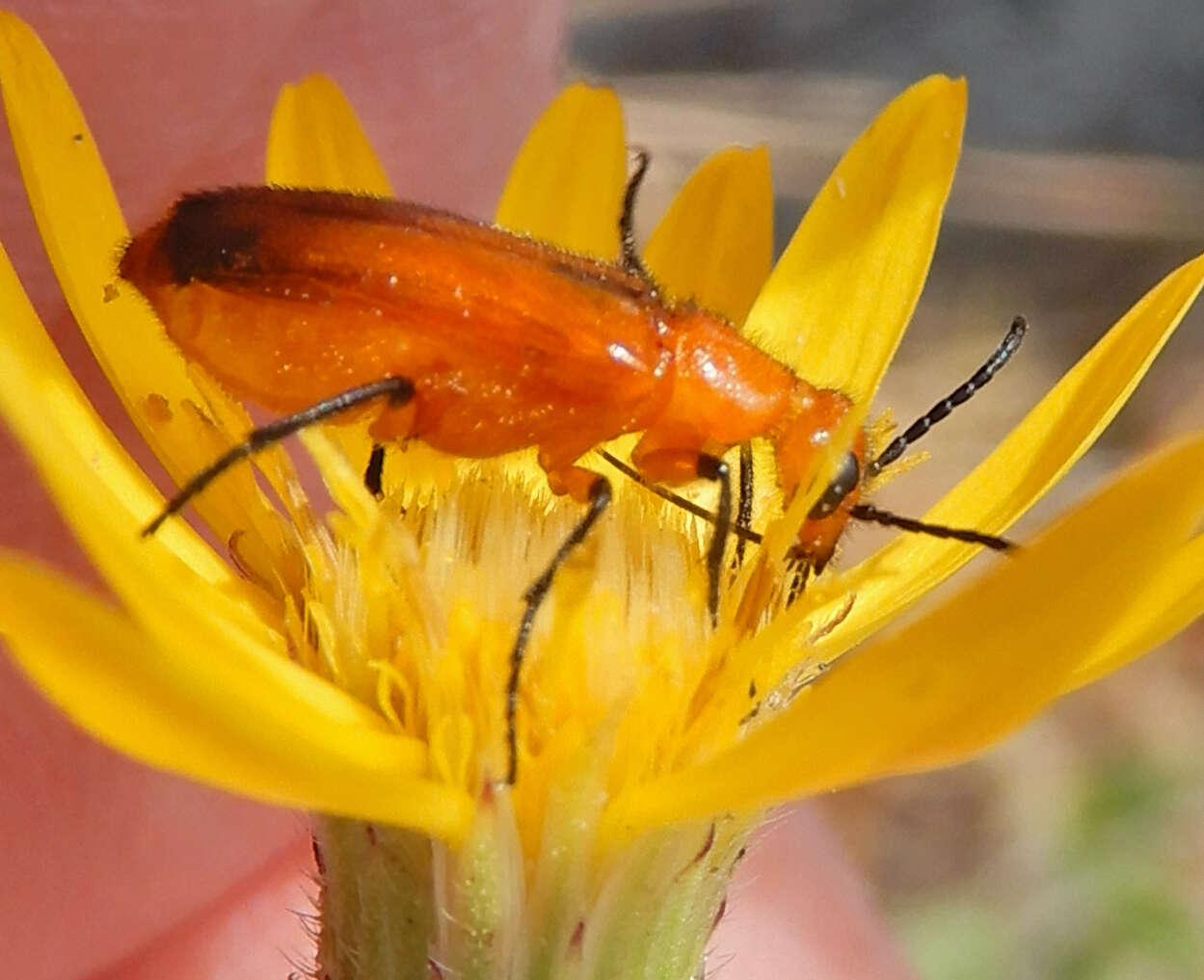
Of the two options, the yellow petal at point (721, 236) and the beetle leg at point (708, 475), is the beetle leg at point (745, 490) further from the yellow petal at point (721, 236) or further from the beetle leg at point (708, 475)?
the yellow petal at point (721, 236)

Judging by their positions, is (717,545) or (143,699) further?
(717,545)

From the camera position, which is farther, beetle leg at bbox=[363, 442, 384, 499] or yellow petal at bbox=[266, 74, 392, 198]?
yellow petal at bbox=[266, 74, 392, 198]

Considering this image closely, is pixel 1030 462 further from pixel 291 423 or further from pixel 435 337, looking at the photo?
pixel 291 423

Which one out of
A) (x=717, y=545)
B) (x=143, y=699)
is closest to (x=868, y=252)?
(x=717, y=545)

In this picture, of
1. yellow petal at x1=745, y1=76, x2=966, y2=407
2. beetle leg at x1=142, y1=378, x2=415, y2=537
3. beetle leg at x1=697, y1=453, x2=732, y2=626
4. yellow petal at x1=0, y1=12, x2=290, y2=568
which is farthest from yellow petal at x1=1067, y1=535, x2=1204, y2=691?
yellow petal at x1=0, y1=12, x2=290, y2=568

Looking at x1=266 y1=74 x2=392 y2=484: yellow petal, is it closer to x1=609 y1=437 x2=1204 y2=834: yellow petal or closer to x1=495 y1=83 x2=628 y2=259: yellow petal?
x1=495 y1=83 x2=628 y2=259: yellow petal

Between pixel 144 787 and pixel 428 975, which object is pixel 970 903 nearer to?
pixel 144 787

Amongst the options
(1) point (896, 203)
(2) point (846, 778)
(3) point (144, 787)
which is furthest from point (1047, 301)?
(2) point (846, 778)

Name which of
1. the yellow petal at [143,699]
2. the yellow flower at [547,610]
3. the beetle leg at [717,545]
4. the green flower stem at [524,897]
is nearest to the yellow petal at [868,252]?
the yellow flower at [547,610]
